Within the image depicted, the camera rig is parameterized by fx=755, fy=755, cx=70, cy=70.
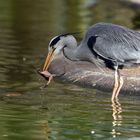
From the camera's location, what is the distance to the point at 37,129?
9359 mm

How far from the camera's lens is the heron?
40.4 feet

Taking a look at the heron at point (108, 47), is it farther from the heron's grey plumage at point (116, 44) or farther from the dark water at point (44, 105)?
the dark water at point (44, 105)

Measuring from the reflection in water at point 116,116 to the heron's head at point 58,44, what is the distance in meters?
1.39

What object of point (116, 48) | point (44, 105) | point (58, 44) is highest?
point (58, 44)

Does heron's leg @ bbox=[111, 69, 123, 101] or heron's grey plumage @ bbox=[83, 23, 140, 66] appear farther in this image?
heron's grey plumage @ bbox=[83, 23, 140, 66]

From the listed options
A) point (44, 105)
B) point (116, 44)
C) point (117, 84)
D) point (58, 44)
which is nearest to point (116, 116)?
point (44, 105)

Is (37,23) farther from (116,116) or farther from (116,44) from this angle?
(116,116)

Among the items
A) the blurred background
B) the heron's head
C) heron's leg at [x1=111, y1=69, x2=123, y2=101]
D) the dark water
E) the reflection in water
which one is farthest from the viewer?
the blurred background

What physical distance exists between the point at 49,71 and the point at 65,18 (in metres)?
9.77

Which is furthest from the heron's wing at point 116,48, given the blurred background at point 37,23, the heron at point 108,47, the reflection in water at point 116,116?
the blurred background at point 37,23

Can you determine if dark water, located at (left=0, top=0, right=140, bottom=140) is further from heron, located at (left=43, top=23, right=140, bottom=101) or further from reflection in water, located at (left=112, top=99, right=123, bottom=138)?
heron, located at (left=43, top=23, right=140, bottom=101)

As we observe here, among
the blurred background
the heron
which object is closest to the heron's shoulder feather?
the heron

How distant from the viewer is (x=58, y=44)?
1238 cm

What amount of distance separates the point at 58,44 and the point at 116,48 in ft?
3.12
